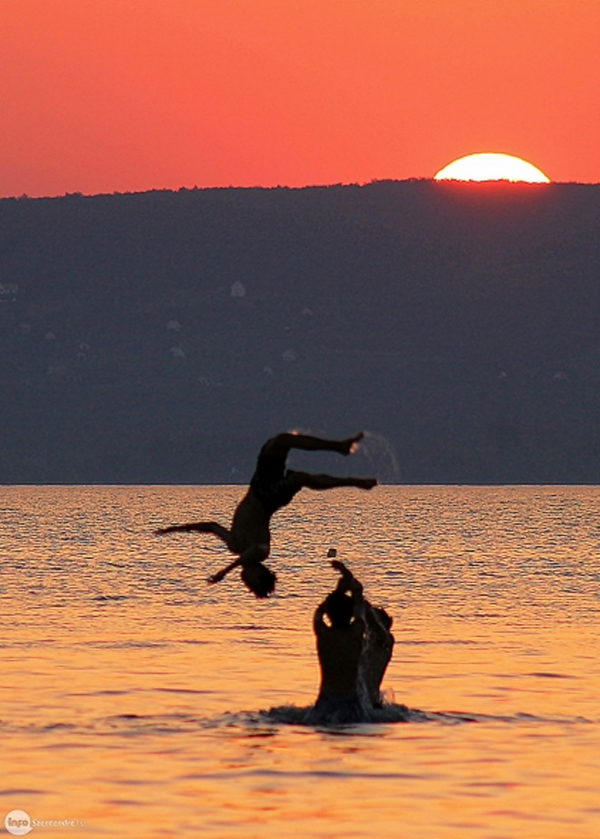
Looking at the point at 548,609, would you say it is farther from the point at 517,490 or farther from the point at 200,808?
the point at 517,490

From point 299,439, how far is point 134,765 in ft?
23.5

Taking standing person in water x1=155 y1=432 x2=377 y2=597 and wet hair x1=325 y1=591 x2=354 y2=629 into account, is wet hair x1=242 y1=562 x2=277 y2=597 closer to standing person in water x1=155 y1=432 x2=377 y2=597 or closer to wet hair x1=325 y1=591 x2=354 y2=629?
standing person in water x1=155 y1=432 x2=377 y2=597

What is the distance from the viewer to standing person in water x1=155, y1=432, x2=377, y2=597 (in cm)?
2042

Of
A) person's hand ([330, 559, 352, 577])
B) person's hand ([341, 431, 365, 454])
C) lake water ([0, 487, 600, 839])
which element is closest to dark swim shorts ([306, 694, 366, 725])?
lake water ([0, 487, 600, 839])

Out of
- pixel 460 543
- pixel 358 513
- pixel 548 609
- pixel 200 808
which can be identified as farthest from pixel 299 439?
Result: pixel 358 513

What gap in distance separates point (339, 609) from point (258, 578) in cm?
647

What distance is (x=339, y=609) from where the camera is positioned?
29.1m

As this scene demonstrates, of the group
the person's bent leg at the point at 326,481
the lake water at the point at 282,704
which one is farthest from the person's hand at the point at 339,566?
the person's bent leg at the point at 326,481

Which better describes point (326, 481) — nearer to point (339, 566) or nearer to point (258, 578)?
point (258, 578)

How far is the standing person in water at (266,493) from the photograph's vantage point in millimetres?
20422

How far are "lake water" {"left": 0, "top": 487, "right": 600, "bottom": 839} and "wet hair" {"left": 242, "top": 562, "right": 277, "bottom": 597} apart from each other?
2524 millimetres

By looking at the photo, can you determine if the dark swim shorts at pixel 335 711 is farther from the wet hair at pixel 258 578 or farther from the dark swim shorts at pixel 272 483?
the dark swim shorts at pixel 272 483

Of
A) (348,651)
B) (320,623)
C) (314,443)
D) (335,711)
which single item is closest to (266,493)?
(314,443)

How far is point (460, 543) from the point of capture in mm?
97500
